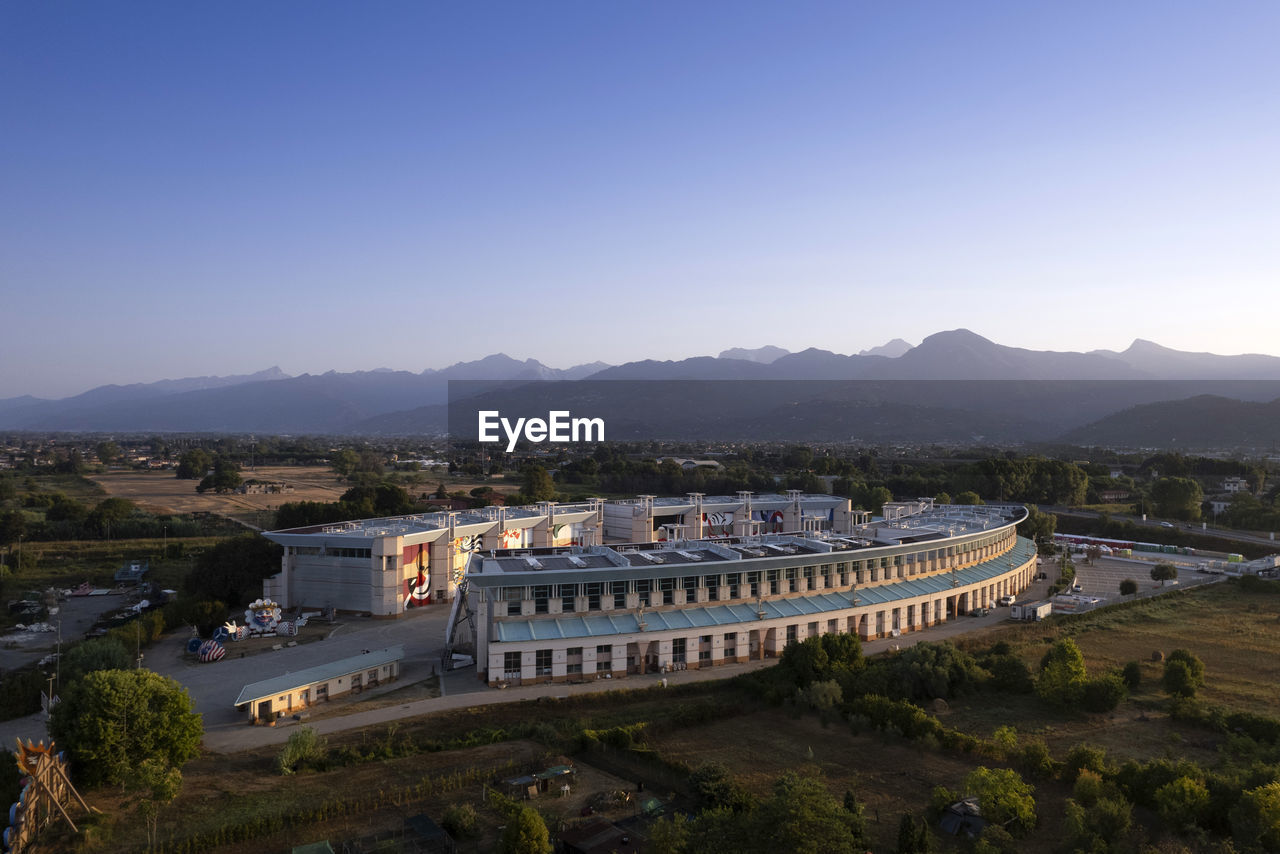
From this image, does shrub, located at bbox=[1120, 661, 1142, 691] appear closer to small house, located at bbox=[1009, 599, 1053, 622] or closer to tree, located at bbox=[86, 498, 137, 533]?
small house, located at bbox=[1009, 599, 1053, 622]

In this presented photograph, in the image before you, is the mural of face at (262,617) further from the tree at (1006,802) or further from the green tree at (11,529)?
the green tree at (11,529)

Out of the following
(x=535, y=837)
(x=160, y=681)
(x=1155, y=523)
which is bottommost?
(x=1155, y=523)

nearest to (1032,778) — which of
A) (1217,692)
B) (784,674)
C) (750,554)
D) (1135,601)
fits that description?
(784,674)

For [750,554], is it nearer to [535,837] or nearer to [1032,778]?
[1032,778]

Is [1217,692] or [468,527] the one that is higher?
[468,527]

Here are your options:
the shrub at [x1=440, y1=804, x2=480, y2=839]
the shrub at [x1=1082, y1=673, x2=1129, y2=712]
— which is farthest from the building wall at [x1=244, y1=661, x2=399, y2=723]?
the shrub at [x1=1082, y1=673, x2=1129, y2=712]

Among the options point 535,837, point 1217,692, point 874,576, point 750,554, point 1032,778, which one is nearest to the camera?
point 535,837
